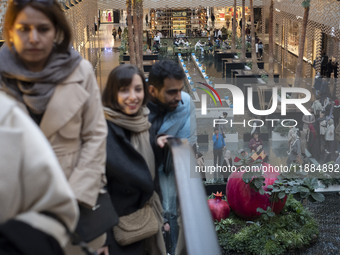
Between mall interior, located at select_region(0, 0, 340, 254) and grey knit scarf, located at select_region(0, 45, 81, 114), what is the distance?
8337 millimetres

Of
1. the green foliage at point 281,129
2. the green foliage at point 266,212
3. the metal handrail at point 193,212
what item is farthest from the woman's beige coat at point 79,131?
the green foliage at point 281,129

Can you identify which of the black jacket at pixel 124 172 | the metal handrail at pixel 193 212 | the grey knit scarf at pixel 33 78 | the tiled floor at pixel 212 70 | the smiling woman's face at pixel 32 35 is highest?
the smiling woman's face at pixel 32 35

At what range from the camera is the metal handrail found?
1.66 meters

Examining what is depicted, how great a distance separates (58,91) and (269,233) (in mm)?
8561

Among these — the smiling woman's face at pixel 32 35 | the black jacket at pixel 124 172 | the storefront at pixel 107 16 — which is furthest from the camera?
the storefront at pixel 107 16

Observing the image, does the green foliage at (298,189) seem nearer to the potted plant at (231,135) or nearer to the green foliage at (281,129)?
the potted plant at (231,135)

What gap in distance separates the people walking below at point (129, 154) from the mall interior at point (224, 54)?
7.91m

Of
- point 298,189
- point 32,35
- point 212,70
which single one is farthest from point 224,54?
point 32,35

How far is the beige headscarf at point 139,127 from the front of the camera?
280 cm

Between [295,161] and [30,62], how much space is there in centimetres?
1240

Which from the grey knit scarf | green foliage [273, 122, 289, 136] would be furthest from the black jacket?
green foliage [273, 122, 289, 136]

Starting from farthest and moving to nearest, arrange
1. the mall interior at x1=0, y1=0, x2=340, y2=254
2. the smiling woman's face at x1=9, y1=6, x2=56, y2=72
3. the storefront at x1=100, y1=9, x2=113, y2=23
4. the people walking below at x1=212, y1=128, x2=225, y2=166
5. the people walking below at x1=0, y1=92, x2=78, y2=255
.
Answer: the storefront at x1=100, y1=9, x2=113, y2=23
the mall interior at x1=0, y1=0, x2=340, y2=254
the people walking below at x1=212, y1=128, x2=225, y2=166
the smiling woman's face at x1=9, y1=6, x2=56, y2=72
the people walking below at x1=0, y1=92, x2=78, y2=255

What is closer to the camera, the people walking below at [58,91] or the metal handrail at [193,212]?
the metal handrail at [193,212]

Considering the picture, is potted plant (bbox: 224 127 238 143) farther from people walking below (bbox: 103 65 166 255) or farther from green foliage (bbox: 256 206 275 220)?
people walking below (bbox: 103 65 166 255)
